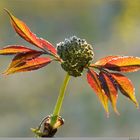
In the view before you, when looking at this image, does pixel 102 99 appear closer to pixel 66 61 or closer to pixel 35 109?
pixel 66 61

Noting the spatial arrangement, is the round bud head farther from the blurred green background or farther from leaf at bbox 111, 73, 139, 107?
the blurred green background

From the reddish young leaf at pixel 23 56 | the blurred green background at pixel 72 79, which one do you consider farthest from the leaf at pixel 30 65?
the blurred green background at pixel 72 79

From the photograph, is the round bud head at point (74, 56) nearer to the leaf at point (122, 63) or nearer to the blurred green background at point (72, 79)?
the leaf at point (122, 63)

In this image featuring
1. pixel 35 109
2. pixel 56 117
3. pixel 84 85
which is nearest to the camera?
pixel 56 117

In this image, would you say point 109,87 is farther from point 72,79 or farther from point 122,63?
point 72,79

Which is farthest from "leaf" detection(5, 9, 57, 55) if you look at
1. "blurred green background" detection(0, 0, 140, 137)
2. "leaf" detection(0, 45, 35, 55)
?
"blurred green background" detection(0, 0, 140, 137)

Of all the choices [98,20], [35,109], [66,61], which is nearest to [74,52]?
[66,61]

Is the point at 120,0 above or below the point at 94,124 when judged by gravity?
above
